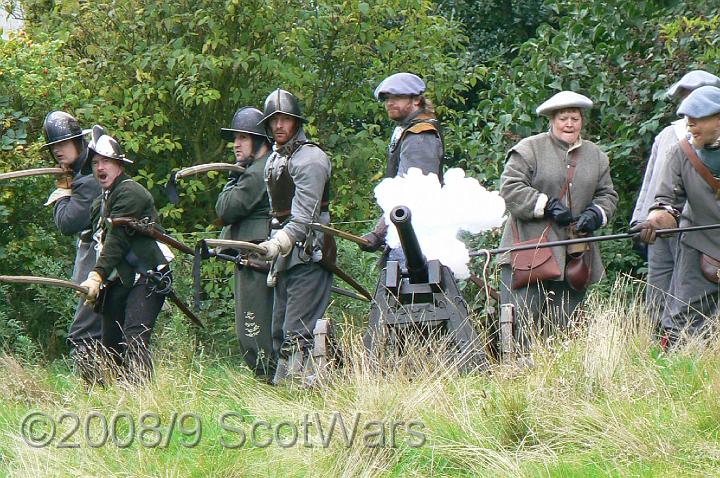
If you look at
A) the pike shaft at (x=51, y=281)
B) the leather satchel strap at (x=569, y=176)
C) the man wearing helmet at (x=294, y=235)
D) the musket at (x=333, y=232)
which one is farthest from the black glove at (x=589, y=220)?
the pike shaft at (x=51, y=281)

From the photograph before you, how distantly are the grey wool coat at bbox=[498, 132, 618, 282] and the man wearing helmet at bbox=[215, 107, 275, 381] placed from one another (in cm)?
170

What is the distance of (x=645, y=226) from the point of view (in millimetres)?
7746

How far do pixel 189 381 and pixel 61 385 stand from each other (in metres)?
1.66

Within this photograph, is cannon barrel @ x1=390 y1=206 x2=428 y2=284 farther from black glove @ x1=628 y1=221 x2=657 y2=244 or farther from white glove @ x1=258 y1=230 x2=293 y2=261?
black glove @ x1=628 y1=221 x2=657 y2=244

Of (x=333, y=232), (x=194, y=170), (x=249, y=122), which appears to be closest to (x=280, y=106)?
(x=249, y=122)

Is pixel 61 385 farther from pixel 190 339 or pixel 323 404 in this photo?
pixel 323 404

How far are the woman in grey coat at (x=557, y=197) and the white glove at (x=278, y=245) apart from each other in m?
1.38

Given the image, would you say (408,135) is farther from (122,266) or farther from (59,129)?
(59,129)

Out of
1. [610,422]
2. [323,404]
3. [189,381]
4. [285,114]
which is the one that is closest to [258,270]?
[285,114]

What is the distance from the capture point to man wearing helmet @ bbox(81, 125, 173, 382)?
873cm

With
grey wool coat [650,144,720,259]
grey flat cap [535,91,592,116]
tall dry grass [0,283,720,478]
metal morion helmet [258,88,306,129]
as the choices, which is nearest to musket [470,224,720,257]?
grey wool coat [650,144,720,259]

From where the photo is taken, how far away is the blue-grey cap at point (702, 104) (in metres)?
7.59

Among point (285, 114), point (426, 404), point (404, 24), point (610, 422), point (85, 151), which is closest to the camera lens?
point (610, 422)

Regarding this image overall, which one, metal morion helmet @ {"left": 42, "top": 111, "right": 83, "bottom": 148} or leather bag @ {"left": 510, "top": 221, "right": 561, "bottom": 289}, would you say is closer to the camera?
leather bag @ {"left": 510, "top": 221, "right": 561, "bottom": 289}
